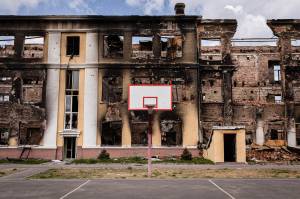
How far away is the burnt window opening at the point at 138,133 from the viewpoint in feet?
84.9

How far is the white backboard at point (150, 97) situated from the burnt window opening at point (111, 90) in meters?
9.42

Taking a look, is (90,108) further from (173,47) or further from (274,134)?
(274,134)

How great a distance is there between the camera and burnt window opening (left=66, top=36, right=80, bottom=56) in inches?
1059

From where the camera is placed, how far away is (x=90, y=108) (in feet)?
84.6

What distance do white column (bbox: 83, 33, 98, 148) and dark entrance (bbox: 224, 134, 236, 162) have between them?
905cm

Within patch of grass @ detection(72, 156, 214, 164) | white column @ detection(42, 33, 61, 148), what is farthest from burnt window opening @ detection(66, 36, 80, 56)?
patch of grass @ detection(72, 156, 214, 164)

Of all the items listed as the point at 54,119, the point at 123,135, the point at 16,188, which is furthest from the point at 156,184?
the point at 54,119

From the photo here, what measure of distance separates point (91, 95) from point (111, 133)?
3112 millimetres

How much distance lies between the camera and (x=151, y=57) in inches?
1044

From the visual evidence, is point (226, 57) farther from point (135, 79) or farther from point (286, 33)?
point (135, 79)

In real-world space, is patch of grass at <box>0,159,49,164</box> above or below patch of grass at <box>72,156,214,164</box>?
below

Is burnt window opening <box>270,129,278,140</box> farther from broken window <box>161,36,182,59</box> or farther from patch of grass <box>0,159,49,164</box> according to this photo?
patch of grass <box>0,159,49,164</box>

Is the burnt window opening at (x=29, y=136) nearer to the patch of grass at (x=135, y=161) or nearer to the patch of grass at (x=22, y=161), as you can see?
the patch of grass at (x=22, y=161)

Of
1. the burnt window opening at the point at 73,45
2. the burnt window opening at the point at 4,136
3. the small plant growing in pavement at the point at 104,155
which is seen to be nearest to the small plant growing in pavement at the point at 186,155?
the small plant growing in pavement at the point at 104,155
